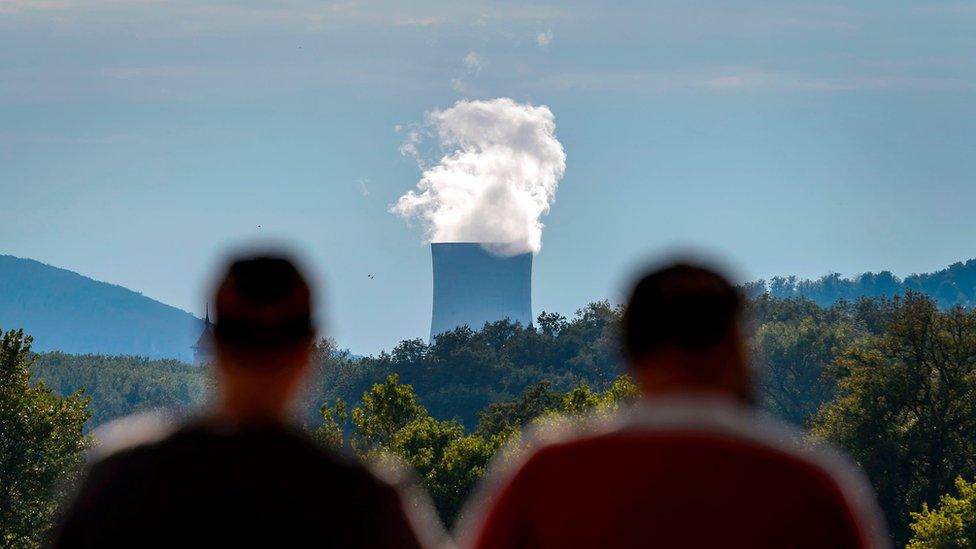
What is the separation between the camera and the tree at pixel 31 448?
43594 mm

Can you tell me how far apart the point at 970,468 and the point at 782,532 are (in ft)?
164

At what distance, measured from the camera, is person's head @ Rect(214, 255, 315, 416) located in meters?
4.62

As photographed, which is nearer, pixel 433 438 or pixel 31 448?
pixel 31 448

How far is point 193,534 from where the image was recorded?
421 centimetres

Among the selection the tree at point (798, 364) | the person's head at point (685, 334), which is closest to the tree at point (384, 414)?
the tree at point (798, 364)

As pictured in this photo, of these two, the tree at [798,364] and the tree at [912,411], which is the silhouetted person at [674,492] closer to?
the tree at [912,411]

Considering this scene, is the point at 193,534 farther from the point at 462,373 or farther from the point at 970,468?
the point at 462,373

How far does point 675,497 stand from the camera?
3746 mm

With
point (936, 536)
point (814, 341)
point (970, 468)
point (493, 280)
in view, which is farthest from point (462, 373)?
point (936, 536)

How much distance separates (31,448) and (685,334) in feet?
137

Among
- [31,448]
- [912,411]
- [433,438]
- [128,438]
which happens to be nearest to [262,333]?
[128,438]

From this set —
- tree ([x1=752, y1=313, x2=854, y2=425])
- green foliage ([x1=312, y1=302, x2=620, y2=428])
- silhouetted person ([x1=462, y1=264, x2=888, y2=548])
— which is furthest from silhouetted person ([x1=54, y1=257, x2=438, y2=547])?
green foliage ([x1=312, y1=302, x2=620, y2=428])

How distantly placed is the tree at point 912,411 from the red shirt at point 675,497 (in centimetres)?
4920

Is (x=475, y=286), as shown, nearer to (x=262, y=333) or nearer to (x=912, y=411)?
(x=912, y=411)
